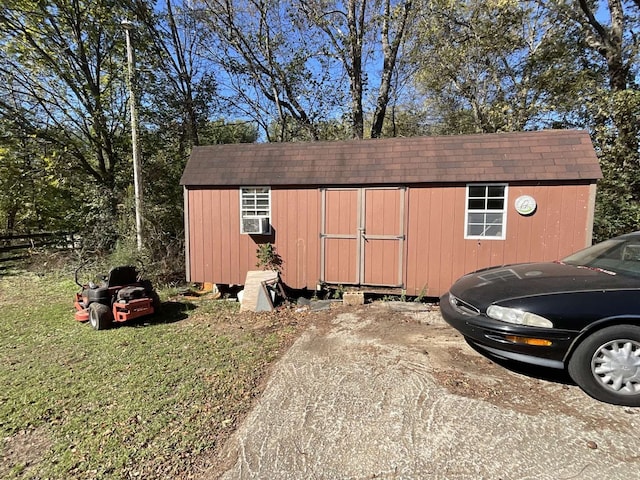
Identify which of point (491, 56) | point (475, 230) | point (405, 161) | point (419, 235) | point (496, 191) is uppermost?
point (491, 56)

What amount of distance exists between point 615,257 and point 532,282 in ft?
3.36

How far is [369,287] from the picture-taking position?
6410 millimetres

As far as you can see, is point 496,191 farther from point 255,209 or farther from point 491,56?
point 491,56

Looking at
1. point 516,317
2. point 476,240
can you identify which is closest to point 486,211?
point 476,240

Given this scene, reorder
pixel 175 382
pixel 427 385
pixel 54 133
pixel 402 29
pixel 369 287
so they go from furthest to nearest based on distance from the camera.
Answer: pixel 402 29 → pixel 54 133 → pixel 369 287 → pixel 175 382 → pixel 427 385

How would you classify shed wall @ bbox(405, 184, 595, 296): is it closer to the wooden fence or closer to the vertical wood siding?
the vertical wood siding

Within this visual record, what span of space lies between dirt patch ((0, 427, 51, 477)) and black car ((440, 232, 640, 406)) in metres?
3.46

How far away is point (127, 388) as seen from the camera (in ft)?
10.6

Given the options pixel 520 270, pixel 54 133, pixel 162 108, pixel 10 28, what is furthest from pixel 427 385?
pixel 10 28

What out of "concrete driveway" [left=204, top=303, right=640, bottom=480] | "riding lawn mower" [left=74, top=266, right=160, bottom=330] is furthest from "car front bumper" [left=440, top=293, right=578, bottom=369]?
"riding lawn mower" [left=74, top=266, right=160, bottom=330]

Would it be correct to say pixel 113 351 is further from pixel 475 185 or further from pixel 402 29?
pixel 402 29

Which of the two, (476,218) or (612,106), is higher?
(612,106)

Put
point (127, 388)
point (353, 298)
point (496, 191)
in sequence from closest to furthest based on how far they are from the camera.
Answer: point (127, 388)
point (496, 191)
point (353, 298)

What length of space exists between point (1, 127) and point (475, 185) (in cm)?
1268
